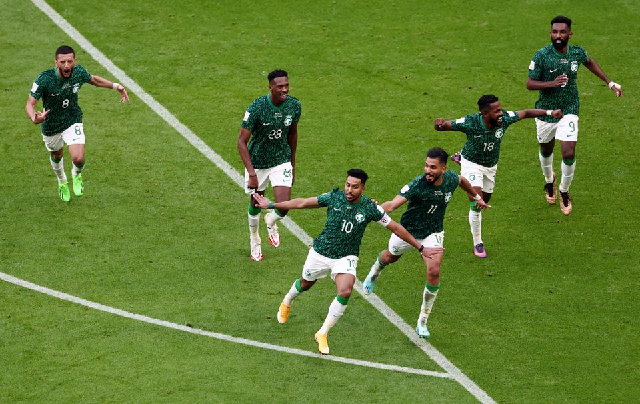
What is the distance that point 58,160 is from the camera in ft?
59.9

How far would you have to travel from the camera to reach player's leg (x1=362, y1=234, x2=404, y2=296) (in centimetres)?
1527

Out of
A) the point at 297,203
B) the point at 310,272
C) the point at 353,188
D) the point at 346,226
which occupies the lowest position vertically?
the point at 310,272

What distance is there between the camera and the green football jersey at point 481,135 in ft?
53.8

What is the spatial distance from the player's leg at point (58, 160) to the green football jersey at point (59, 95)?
12cm

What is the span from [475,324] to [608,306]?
1.88 meters

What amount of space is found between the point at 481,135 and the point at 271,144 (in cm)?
290

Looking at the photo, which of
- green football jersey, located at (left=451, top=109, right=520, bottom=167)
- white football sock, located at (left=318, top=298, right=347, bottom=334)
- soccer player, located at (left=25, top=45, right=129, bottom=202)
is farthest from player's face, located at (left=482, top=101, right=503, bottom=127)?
soccer player, located at (left=25, top=45, right=129, bottom=202)

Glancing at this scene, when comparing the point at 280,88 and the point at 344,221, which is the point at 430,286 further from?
the point at 280,88

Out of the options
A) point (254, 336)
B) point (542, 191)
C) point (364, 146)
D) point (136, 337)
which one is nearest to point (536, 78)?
point (542, 191)

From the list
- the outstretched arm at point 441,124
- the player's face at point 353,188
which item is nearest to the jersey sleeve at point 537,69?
the outstretched arm at point 441,124

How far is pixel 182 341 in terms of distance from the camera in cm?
1473

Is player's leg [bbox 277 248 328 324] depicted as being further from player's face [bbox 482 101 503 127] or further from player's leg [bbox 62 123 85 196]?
player's leg [bbox 62 123 85 196]

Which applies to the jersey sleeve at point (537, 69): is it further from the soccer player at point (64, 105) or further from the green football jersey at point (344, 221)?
the soccer player at point (64, 105)

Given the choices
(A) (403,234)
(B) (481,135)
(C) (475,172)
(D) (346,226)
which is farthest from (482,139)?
(D) (346,226)
